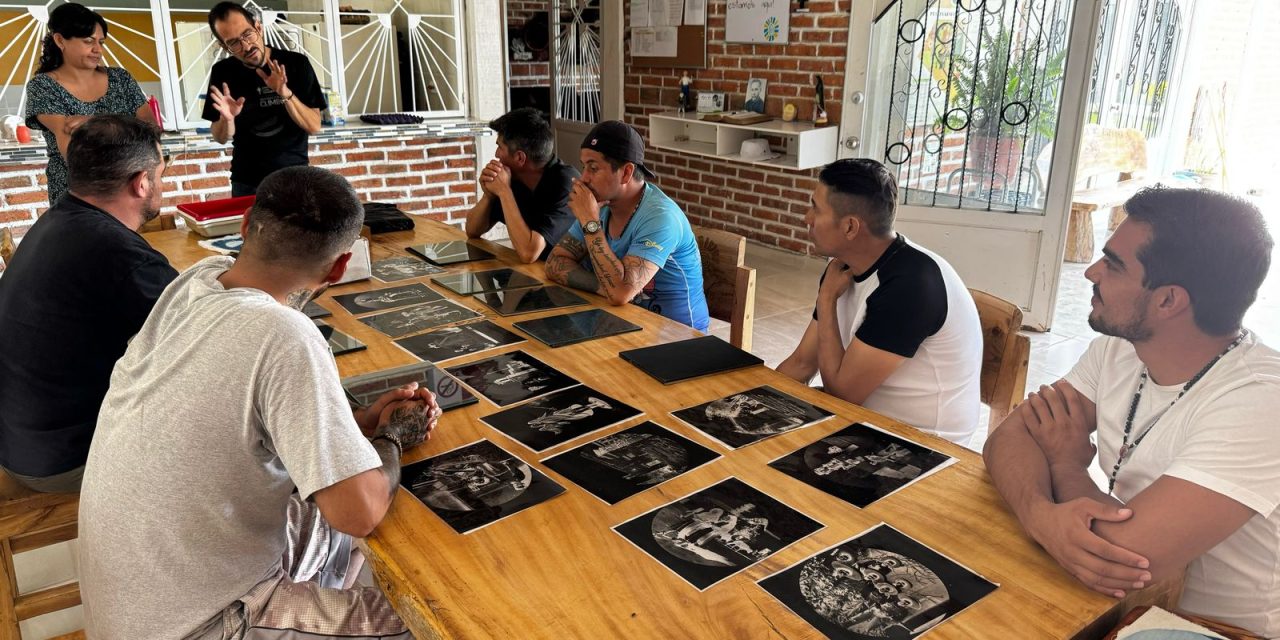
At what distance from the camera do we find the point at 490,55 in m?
5.23

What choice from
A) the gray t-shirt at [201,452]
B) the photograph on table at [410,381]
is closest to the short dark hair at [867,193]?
the photograph on table at [410,381]

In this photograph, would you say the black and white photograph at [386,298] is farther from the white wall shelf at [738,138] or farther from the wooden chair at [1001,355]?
the white wall shelf at [738,138]

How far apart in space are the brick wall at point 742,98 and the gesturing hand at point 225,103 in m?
3.12

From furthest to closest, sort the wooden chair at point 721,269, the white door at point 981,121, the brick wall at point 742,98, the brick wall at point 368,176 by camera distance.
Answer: the brick wall at point 742,98, the brick wall at point 368,176, the white door at point 981,121, the wooden chair at point 721,269

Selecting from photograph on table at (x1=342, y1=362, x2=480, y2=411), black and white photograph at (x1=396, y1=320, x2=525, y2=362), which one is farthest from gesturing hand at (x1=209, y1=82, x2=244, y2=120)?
photograph on table at (x1=342, y1=362, x2=480, y2=411)

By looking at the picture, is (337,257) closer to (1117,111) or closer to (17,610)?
(17,610)

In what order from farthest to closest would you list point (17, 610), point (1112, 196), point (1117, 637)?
point (1112, 196) → point (17, 610) → point (1117, 637)

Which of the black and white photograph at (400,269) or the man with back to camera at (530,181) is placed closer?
the black and white photograph at (400,269)

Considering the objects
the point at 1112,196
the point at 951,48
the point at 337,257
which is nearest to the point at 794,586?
the point at 337,257

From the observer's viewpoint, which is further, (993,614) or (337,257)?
(337,257)

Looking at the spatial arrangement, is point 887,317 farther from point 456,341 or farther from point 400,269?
point 400,269

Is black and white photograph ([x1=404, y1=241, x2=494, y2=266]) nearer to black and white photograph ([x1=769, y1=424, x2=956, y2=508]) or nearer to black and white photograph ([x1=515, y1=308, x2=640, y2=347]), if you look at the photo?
black and white photograph ([x1=515, y1=308, x2=640, y2=347])

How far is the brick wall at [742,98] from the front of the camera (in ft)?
16.2

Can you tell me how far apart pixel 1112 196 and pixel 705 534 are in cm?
578
